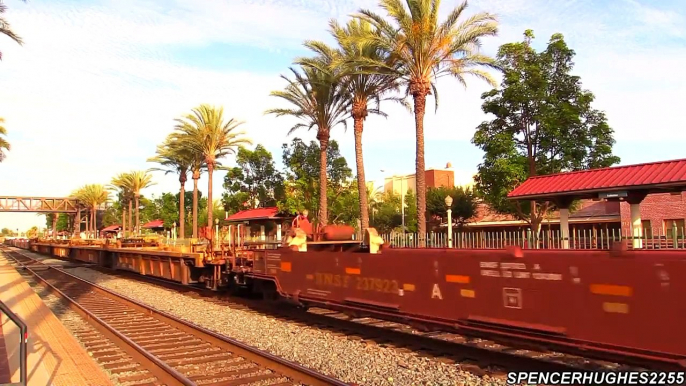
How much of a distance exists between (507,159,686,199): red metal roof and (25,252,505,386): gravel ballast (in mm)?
11973

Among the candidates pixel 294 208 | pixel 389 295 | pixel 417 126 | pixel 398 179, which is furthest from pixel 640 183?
pixel 398 179

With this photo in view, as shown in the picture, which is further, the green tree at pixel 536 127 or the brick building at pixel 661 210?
the brick building at pixel 661 210

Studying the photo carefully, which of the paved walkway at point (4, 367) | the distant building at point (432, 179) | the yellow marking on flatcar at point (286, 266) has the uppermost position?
the distant building at point (432, 179)

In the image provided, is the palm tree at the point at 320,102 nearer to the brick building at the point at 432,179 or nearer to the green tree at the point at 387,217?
the green tree at the point at 387,217

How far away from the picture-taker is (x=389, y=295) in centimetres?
807

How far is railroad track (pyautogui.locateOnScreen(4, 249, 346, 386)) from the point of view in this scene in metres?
6.57

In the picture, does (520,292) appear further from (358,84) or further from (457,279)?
(358,84)

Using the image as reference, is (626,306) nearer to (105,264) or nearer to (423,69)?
(423,69)

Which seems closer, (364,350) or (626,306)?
(626,306)

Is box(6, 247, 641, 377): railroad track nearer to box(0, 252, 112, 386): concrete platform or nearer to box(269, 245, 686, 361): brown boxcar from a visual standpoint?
box(269, 245, 686, 361): brown boxcar

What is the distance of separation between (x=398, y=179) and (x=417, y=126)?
7732 centimetres

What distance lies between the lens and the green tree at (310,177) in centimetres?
3812

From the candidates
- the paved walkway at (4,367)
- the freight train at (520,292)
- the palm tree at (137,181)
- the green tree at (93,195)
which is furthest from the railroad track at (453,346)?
the green tree at (93,195)

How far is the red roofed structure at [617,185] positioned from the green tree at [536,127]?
668 cm
